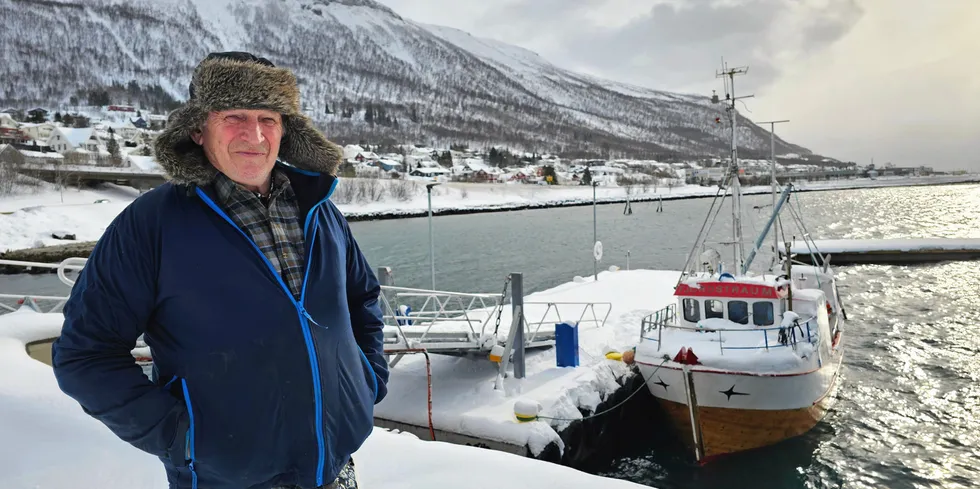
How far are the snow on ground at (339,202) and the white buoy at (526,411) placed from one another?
165 feet

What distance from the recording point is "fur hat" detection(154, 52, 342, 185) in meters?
2.05

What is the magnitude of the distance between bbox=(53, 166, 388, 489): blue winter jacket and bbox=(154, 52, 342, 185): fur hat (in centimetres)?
9

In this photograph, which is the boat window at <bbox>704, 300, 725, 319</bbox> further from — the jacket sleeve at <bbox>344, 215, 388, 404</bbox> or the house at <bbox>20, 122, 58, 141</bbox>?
the house at <bbox>20, 122, 58, 141</bbox>

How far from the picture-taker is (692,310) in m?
13.1

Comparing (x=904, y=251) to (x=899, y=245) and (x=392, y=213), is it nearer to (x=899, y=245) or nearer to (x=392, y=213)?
(x=899, y=245)

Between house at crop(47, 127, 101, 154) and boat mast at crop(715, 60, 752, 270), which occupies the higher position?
house at crop(47, 127, 101, 154)

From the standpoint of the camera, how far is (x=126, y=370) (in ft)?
5.98

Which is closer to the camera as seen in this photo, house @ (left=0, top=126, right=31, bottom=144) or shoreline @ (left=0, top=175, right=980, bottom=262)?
shoreline @ (left=0, top=175, right=980, bottom=262)

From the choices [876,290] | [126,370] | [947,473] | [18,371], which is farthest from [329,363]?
[876,290]

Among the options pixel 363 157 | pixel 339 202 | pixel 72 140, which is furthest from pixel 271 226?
pixel 363 157

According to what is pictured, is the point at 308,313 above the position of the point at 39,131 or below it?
below

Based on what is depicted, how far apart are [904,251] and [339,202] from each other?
244 feet

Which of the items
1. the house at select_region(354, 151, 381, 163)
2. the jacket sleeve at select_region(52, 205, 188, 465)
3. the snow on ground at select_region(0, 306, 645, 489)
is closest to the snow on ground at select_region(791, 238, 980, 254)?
the snow on ground at select_region(0, 306, 645, 489)

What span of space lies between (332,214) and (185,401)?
0.91 meters
